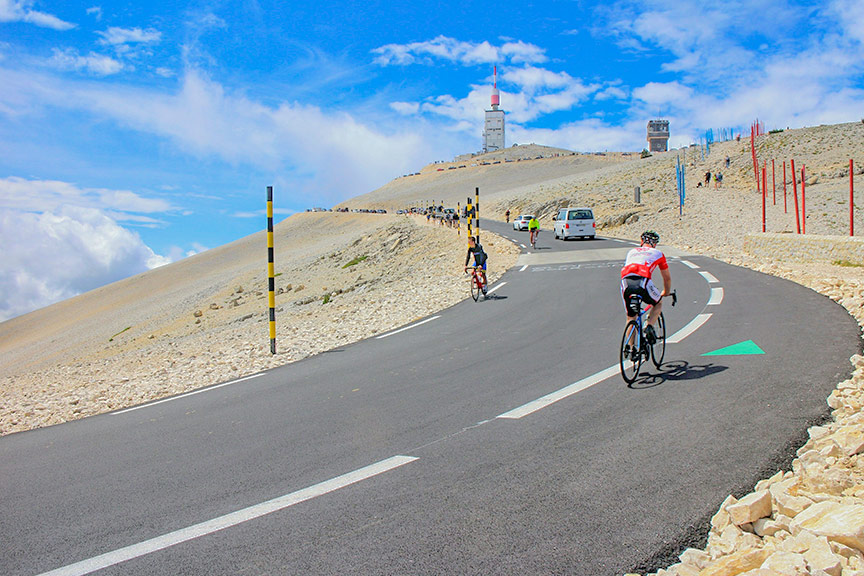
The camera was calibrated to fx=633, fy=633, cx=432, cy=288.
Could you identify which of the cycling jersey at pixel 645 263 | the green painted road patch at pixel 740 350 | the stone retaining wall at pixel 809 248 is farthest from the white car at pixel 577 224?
the cycling jersey at pixel 645 263

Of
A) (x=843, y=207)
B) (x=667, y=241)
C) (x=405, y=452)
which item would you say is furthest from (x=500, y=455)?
Result: (x=843, y=207)

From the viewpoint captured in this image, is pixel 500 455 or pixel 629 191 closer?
pixel 500 455

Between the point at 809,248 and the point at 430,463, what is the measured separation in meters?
17.9

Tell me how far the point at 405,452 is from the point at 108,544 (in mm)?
2196

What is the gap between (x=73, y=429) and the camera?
7.29 m

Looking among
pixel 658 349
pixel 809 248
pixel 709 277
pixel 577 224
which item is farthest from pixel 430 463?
pixel 577 224

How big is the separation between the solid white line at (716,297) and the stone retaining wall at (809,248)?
5.41 metres

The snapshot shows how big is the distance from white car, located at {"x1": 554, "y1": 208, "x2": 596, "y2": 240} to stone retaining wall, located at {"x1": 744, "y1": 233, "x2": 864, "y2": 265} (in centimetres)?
1401

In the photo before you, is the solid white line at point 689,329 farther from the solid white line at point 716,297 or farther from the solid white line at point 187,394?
the solid white line at point 187,394

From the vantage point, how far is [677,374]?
734 centimetres

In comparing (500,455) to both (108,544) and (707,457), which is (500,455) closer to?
(707,457)

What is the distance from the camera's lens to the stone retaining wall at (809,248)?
55.8 feet

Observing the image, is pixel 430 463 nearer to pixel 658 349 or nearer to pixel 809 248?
pixel 658 349

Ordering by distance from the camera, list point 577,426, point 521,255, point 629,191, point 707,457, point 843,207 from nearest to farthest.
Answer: point 707,457
point 577,426
point 521,255
point 843,207
point 629,191
